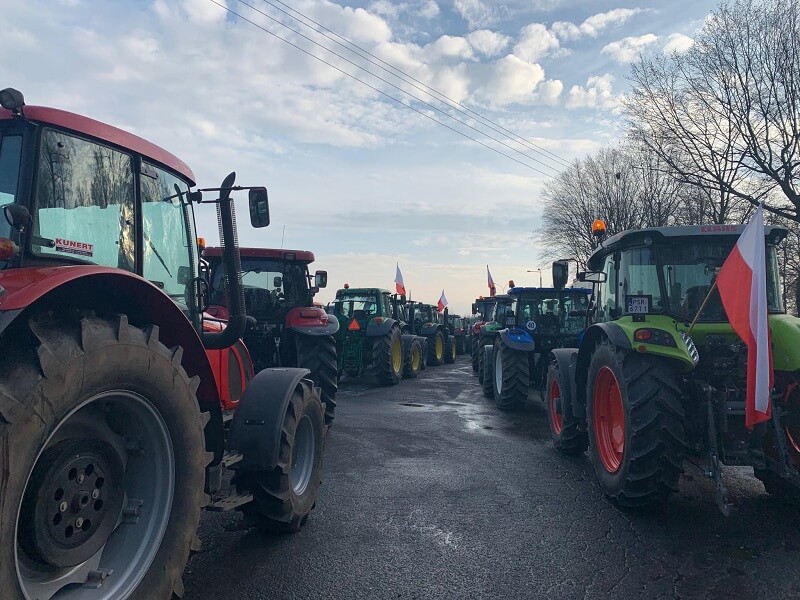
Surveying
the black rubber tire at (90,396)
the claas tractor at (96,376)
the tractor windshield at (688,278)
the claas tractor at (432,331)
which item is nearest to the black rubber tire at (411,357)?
the claas tractor at (432,331)

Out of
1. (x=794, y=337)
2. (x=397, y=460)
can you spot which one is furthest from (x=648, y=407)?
(x=397, y=460)

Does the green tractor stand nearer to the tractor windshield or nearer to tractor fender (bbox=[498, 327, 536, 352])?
the tractor windshield

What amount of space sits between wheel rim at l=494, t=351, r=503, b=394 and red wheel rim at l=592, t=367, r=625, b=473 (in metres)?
4.53

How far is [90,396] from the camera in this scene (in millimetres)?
2242

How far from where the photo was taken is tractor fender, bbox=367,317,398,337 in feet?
43.6

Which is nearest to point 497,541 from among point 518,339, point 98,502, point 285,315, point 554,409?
point 98,502

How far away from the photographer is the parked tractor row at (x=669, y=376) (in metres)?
4.25

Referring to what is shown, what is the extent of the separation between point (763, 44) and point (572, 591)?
1737 centimetres

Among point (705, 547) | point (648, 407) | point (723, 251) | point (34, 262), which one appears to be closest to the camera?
point (34, 262)

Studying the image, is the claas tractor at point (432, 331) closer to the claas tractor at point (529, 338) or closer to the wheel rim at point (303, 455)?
the claas tractor at point (529, 338)

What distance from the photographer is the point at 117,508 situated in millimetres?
2607

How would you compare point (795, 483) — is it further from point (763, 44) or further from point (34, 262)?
point (763, 44)

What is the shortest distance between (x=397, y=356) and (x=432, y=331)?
5536 mm

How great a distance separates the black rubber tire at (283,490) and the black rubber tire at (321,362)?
3895 mm
